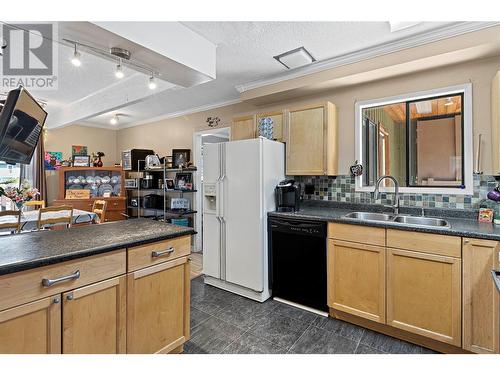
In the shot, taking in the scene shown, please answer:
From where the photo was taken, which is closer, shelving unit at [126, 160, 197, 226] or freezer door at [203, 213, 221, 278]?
freezer door at [203, 213, 221, 278]

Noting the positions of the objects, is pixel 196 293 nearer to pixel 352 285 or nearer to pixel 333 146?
pixel 352 285

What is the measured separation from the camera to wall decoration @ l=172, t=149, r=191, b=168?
449 cm

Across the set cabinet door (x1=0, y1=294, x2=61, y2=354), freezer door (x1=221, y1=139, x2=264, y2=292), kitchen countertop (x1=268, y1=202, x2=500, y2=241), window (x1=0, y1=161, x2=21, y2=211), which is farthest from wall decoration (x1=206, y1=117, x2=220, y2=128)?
window (x1=0, y1=161, x2=21, y2=211)

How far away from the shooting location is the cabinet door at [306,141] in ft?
9.30

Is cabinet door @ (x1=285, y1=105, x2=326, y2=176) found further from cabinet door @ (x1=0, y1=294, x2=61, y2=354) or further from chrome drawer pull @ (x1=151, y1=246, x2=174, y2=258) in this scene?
cabinet door @ (x1=0, y1=294, x2=61, y2=354)

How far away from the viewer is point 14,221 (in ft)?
9.34

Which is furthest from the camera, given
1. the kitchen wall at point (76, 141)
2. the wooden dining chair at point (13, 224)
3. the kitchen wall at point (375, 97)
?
the kitchen wall at point (76, 141)

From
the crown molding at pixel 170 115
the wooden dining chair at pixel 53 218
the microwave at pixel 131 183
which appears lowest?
the wooden dining chair at pixel 53 218

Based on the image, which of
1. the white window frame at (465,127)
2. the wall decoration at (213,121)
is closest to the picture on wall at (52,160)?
the wall decoration at (213,121)

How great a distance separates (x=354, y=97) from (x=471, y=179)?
54.1 inches

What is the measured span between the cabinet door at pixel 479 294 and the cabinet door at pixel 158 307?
1940 mm

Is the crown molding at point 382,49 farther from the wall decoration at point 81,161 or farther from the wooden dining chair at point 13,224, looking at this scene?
the wall decoration at point 81,161

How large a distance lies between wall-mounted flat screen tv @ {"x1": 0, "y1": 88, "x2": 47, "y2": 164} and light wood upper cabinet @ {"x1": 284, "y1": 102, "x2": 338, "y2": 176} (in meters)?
2.36

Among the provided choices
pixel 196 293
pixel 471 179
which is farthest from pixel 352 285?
pixel 196 293
